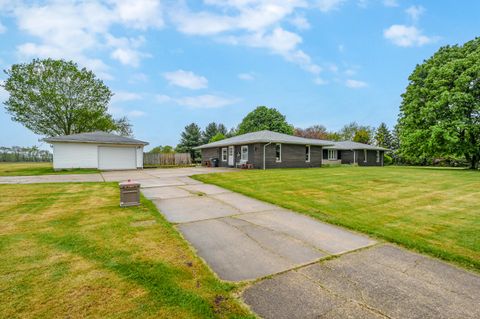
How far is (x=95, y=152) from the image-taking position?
19375 mm

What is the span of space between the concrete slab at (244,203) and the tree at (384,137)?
43.2m

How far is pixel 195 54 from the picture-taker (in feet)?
62.5

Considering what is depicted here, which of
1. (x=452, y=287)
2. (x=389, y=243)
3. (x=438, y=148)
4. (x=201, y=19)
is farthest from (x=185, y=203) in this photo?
(x=438, y=148)

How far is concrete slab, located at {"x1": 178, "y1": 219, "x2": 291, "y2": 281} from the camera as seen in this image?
10.1ft

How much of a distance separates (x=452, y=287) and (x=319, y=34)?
56.8 ft

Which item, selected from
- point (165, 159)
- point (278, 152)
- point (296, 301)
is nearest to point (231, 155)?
point (278, 152)

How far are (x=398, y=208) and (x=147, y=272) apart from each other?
6398 mm

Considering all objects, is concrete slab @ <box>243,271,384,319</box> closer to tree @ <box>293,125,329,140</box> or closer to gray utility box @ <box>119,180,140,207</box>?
gray utility box @ <box>119,180,140,207</box>

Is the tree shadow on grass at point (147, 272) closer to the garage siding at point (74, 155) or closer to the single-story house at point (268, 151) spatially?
the single-story house at point (268, 151)

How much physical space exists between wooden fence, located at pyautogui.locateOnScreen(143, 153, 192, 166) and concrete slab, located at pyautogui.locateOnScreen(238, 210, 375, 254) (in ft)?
70.4

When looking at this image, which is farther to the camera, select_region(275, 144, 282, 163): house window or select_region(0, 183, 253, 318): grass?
select_region(275, 144, 282, 163): house window

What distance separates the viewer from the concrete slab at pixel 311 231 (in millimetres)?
4047

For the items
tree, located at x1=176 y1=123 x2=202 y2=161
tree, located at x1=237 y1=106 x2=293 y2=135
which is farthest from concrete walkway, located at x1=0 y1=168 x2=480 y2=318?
tree, located at x1=176 y1=123 x2=202 y2=161

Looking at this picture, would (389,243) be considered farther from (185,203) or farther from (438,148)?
(438,148)
